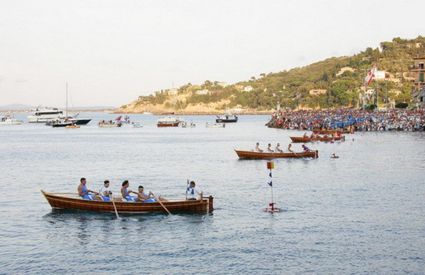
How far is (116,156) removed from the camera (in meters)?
89.5

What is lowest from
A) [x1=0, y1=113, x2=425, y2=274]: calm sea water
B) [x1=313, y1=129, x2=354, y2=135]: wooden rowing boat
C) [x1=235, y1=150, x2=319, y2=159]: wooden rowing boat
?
[x1=0, y1=113, x2=425, y2=274]: calm sea water

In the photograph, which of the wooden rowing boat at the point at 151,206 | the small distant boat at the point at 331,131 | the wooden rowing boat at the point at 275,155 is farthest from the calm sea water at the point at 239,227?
the small distant boat at the point at 331,131

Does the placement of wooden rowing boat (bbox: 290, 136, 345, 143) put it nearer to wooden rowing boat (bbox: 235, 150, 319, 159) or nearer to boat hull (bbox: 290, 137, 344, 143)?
boat hull (bbox: 290, 137, 344, 143)

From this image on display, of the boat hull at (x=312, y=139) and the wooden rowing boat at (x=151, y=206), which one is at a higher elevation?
the boat hull at (x=312, y=139)

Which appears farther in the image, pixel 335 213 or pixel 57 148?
pixel 57 148

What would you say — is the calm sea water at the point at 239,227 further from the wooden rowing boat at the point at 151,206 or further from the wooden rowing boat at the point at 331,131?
the wooden rowing boat at the point at 331,131

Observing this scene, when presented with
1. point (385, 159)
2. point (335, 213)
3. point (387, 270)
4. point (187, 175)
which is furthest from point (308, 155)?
point (387, 270)

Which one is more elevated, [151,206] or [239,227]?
[151,206]

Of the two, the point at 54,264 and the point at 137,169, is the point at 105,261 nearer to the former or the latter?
the point at 54,264

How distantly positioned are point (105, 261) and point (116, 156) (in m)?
60.5

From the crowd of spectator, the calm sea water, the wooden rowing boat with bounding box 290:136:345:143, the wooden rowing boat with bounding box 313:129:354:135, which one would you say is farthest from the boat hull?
the calm sea water

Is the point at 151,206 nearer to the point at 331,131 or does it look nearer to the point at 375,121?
the point at 331,131

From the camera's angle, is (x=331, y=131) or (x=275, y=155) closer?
(x=275, y=155)

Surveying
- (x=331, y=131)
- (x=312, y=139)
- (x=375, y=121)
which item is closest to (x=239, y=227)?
(x=312, y=139)
